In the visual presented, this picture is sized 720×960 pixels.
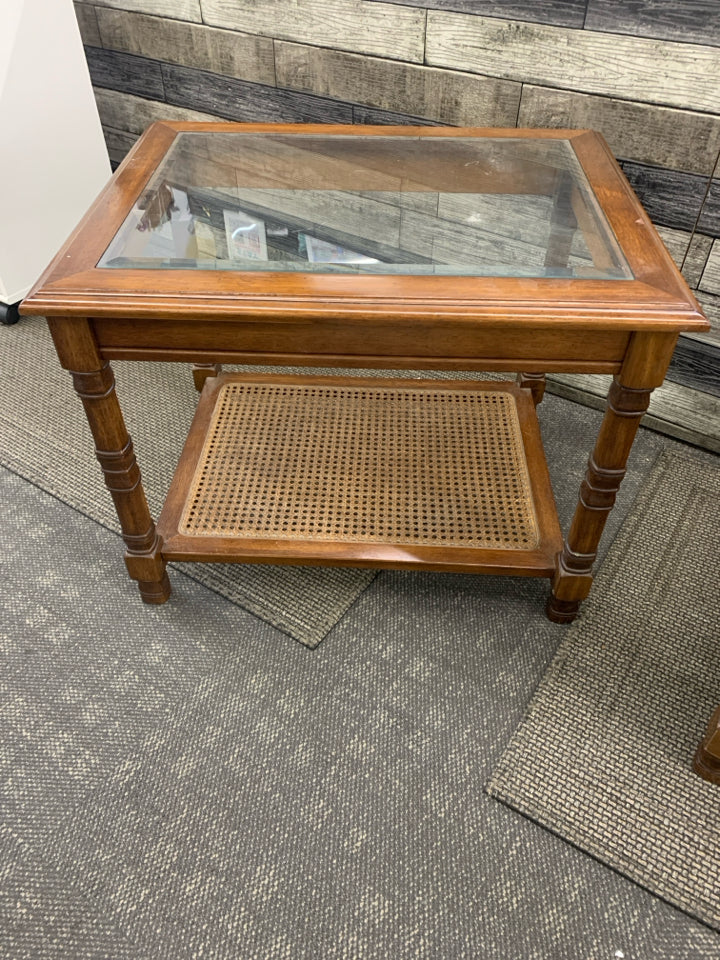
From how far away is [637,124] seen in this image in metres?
1.48

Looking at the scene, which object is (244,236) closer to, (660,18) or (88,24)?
(660,18)

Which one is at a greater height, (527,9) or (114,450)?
(527,9)

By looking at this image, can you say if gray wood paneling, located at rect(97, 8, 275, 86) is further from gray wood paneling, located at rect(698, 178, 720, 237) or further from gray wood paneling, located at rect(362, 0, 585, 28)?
gray wood paneling, located at rect(698, 178, 720, 237)

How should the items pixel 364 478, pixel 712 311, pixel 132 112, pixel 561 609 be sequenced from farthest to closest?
pixel 132 112 < pixel 712 311 < pixel 364 478 < pixel 561 609

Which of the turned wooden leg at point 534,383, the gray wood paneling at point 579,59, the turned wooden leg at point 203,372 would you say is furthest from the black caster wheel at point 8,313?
the turned wooden leg at point 534,383

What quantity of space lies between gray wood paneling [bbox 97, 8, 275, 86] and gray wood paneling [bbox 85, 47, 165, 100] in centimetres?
2

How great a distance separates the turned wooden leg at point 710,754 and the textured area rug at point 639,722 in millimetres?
15

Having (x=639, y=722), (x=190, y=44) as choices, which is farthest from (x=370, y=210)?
(x=190, y=44)

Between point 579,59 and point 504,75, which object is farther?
point 504,75

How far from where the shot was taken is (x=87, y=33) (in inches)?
86.5

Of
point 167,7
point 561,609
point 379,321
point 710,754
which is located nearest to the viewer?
point 379,321

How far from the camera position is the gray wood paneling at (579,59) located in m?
1.37

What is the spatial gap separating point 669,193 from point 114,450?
1.20 m

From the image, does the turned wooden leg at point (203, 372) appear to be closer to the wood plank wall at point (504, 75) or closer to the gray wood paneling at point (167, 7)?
the wood plank wall at point (504, 75)
